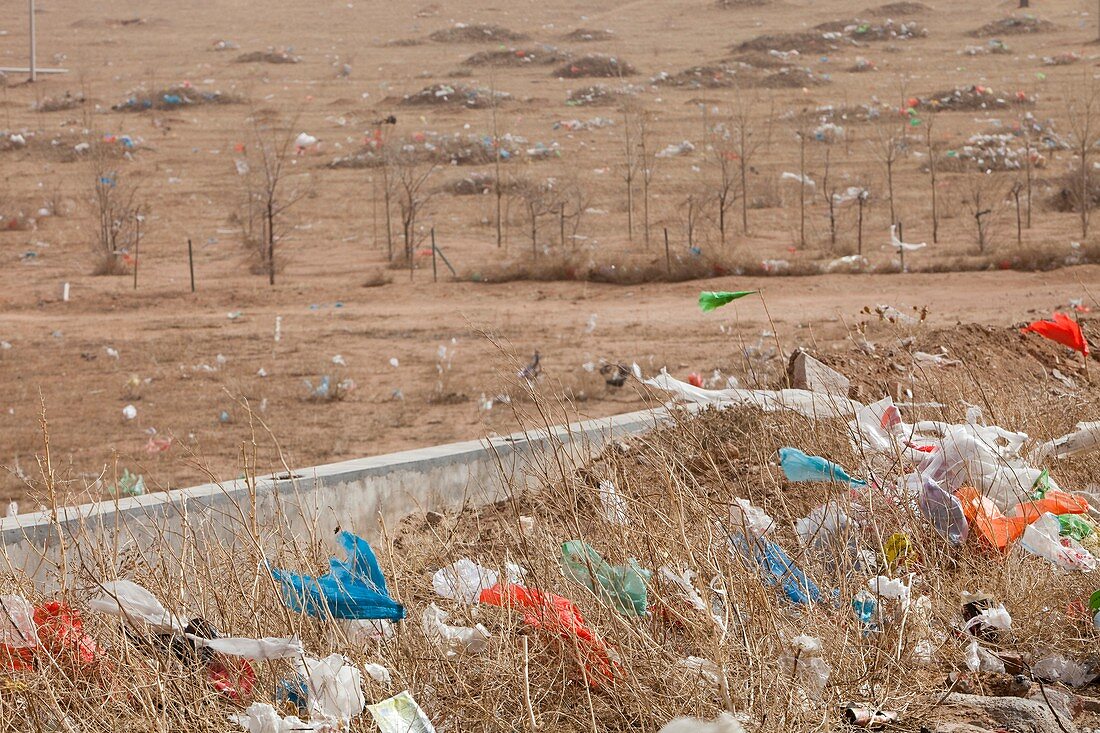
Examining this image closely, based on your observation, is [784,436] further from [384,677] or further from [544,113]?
[544,113]

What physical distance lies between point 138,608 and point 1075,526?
97.7 inches

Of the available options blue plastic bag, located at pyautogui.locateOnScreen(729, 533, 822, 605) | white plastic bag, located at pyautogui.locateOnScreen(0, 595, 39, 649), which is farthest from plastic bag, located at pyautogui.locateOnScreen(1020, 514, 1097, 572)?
white plastic bag, located at pyautogui.locateOnScreen(0, 595, 39, 649)

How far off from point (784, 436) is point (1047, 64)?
30.4 meters

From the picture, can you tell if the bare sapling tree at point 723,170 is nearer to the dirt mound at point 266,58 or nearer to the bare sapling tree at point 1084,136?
the bare sapling tree at point 1084,136

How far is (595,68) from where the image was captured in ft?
110

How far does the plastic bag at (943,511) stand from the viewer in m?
3.26

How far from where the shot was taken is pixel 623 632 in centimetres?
253

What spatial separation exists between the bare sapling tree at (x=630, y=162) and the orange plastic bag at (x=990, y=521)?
1368 centimetres

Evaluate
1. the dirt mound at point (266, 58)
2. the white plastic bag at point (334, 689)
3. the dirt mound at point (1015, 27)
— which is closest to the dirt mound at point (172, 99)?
the dirt mound at point (266, 58)

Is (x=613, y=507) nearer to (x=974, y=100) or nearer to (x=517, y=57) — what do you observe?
(x=974, y=100)

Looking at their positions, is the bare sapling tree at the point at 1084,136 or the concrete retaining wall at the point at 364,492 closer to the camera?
the concrete retaining wall at the point at 364,492

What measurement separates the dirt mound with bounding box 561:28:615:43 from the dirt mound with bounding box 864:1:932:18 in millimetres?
9450

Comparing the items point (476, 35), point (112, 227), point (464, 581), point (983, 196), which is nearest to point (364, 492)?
point (464, 581)

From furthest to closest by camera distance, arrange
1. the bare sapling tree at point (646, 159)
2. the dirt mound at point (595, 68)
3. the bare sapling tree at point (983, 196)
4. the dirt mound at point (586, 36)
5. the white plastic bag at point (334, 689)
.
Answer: the dirt mound at point (586, 36)
the dirt mound at point (595, 68)
the bare sapling tree at point (646, 159)
the bare sapling tree at point (983, 196)
the white plastic bag at point (334, 689)
